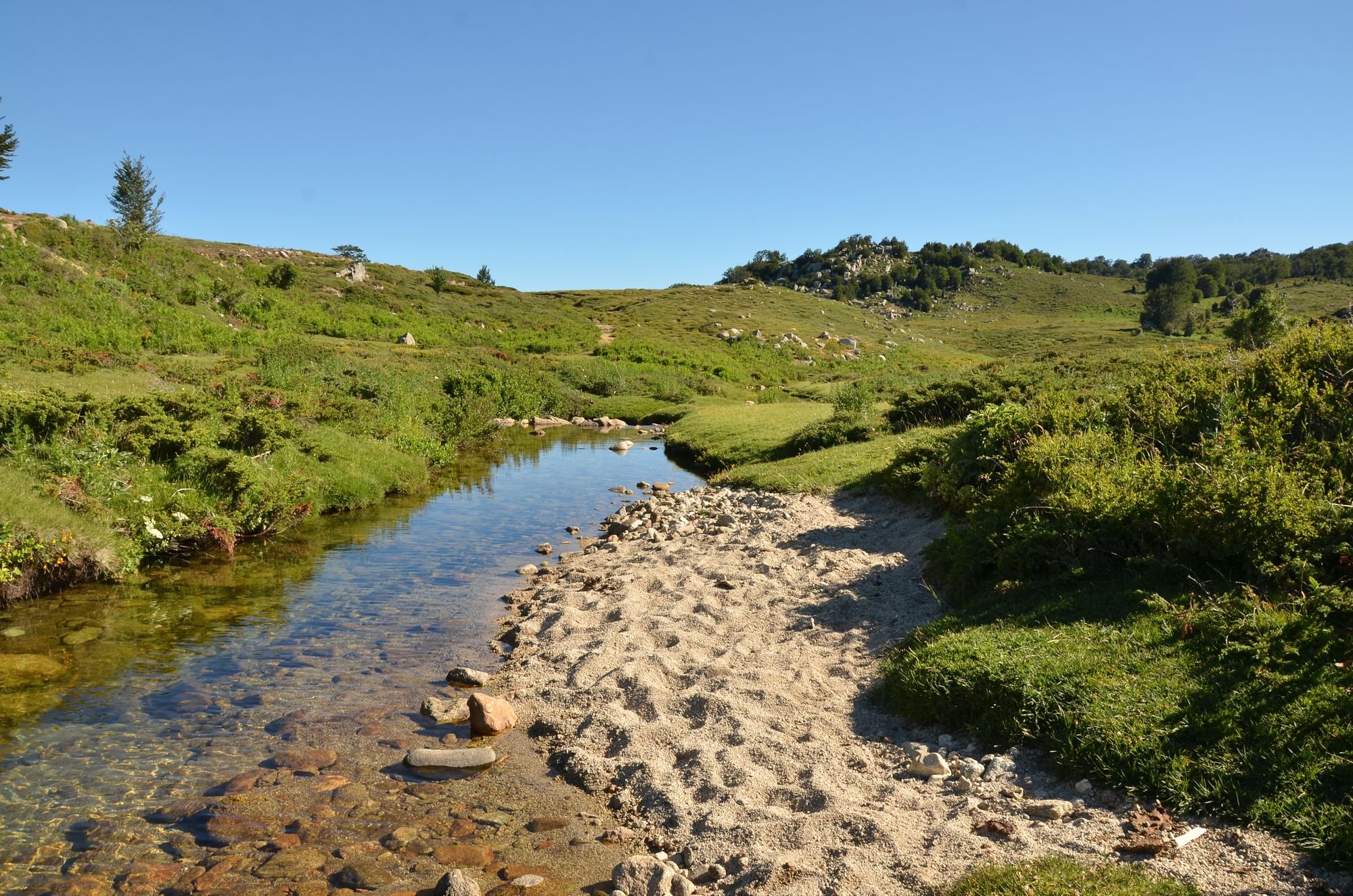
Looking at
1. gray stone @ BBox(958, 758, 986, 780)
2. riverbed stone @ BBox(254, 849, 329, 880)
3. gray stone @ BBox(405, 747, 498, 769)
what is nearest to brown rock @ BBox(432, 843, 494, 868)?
riverbed stone @ BBox(254, 849, 329, 880)

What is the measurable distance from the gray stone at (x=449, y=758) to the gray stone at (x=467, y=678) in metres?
2.03

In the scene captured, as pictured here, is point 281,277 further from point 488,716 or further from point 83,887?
point 83,887

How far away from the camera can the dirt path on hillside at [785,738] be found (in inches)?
230

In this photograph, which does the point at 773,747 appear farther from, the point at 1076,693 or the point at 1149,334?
the point at 1149,334

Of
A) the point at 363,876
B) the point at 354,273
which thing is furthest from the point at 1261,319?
the point at 354,273

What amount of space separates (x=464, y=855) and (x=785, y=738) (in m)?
3.12

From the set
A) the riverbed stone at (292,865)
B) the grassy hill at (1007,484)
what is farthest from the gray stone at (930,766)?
the riverbed stone at (292,865)

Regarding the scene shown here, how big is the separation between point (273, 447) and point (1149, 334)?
349 ft

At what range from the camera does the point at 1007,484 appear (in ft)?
38.7

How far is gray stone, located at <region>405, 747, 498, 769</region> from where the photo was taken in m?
8.20

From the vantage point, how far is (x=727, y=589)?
1305 cm

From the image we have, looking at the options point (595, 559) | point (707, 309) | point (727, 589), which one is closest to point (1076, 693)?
point (727, 589)

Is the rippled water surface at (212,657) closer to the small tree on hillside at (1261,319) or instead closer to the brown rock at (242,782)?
the brown rock at (242,782)

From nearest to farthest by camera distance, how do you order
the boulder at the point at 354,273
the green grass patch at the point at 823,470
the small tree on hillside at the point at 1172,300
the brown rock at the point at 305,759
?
the brown rock at the point at 305,759 < the green grass patch at the point at 823,470 < the boulder at the point at 354,273 < the small tree on hillside at the point at 1172,300
